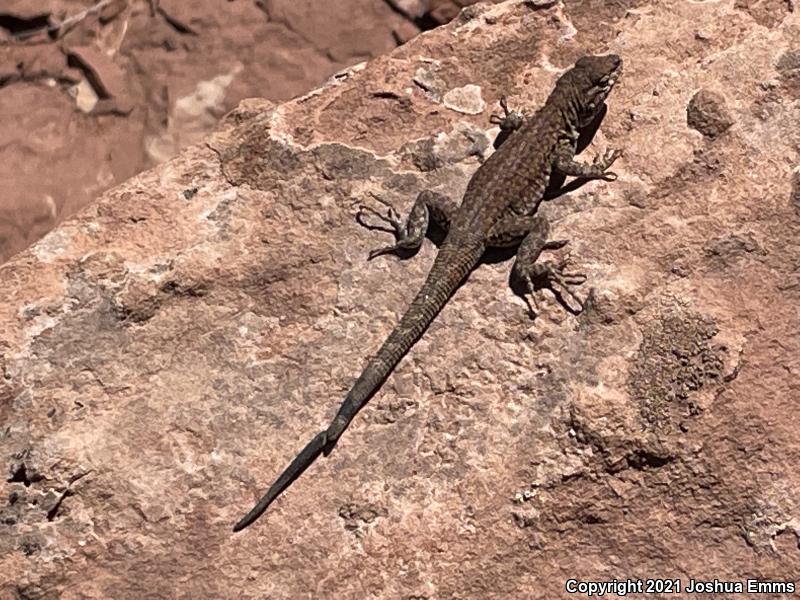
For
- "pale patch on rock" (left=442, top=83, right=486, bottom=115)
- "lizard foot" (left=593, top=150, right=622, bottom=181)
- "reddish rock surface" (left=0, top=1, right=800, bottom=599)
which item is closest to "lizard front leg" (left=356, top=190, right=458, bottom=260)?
"reddish rock surface" (left=0, top=1, right=800, bottom=599)

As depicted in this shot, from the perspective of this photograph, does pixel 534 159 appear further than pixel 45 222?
No

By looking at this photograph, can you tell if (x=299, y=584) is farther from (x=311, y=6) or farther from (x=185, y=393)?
(x=311, y=6)

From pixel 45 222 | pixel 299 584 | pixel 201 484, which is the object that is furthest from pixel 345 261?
pixel 45 222

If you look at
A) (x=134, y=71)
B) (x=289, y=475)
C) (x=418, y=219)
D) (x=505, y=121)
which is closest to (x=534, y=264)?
(x=418, y=219)

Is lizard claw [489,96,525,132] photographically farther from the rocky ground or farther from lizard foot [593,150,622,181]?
the rocky ground

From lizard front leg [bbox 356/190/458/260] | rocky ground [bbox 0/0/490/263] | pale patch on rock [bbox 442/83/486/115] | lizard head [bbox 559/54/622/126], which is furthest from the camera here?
rocky ground [bbox 0/0/490/263]

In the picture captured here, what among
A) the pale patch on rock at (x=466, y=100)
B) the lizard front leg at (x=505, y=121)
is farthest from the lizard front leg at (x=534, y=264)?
the pale patch on rock at (x=466, y=100)

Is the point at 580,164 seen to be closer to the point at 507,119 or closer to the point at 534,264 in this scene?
the point at 507,119
